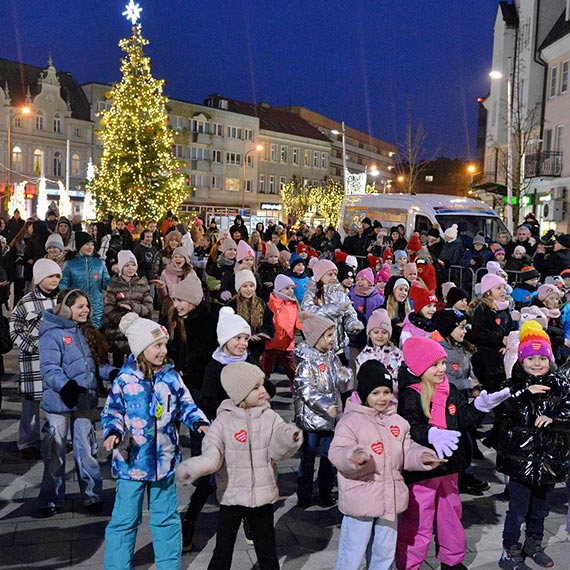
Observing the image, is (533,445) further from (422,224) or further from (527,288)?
(422,224)

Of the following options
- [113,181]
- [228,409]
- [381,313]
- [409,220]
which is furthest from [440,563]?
[113,181]

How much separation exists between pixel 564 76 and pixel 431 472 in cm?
3291

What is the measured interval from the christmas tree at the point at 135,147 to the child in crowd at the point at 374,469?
24010 mm

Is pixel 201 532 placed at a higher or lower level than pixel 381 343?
lower

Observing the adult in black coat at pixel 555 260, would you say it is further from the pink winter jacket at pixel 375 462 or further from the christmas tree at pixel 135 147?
the christmas tree at pixel 135 147

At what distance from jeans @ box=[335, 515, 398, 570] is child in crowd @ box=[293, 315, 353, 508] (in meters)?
Answer: 1.30

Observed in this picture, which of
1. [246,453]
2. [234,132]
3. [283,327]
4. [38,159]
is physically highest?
[234,132]

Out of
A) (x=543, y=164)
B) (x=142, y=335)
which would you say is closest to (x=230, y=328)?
(x=142, y=335)

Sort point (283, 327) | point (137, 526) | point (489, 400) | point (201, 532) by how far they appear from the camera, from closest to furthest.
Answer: point (137, 526) < point (489, 400) < point (201, 532) < point (283, 327)

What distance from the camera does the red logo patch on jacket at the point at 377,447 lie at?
4.08 meters

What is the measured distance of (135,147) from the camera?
26891 millimetres

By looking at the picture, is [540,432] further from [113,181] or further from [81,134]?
[81,134]

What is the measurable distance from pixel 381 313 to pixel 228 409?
7.89 feet

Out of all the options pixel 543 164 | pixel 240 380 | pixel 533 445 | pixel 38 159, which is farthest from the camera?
pixel 38 159
